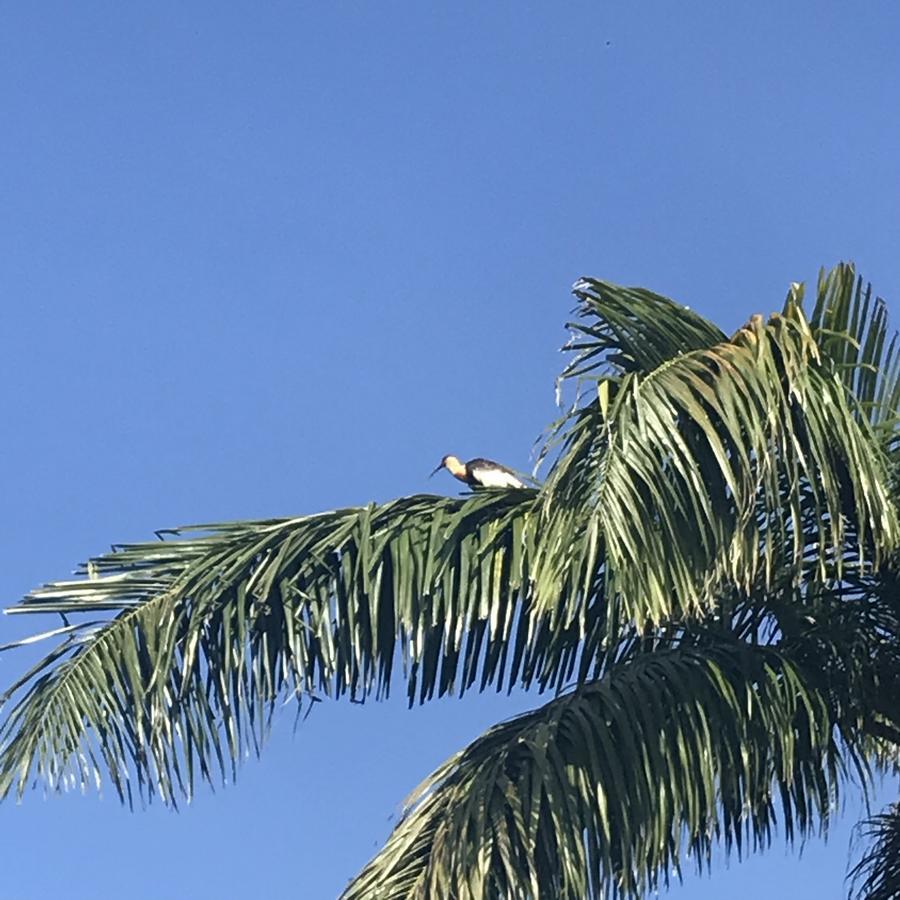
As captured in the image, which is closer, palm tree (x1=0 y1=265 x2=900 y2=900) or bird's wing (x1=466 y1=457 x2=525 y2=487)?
palm tree (x1=0 y1=265 x2=900 y2=900)

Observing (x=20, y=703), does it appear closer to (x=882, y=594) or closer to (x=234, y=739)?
(x=234, y=739)

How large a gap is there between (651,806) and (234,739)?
1.36 metres

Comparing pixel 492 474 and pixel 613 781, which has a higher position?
pixel 492 474

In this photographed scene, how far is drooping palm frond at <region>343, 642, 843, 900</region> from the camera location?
4.99 m

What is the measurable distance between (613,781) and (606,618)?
1.73 ft

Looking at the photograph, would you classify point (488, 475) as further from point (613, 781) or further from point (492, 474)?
point (613, 781)

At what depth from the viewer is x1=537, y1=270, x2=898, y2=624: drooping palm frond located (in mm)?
5082

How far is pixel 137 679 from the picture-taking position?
546 cm

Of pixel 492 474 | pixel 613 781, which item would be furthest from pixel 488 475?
pixel 613 781

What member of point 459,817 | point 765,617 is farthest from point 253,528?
point 765,617

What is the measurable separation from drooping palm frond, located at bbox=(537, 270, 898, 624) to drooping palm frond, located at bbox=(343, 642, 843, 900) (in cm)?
27

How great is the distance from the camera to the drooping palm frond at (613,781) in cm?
499

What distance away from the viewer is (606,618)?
5.38m

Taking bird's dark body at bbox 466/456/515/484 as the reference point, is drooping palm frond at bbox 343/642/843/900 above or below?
below
